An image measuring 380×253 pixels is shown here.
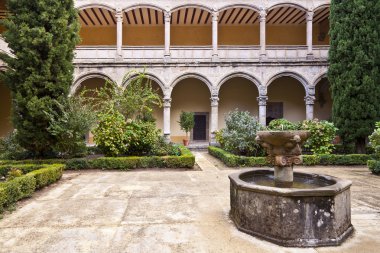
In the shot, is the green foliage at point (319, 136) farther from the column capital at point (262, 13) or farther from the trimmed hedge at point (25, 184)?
the trimmed hedge at point (25, 184)

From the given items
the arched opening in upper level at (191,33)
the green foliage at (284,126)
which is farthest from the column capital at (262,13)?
the green foliage at (284,126)

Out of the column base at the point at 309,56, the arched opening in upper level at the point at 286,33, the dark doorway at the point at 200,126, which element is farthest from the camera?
the arched opening in upper level at the point at 286,33

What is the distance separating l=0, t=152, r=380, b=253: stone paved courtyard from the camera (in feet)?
12.0

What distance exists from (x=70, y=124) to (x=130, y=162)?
2.32 meters

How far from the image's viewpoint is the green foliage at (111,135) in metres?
10.2

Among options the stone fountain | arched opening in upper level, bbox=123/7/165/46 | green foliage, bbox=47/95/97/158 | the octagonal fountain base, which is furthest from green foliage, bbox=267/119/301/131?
arched opening in upper level, bbox=123/7/165/46

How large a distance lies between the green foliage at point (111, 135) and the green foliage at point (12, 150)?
9.15 feet

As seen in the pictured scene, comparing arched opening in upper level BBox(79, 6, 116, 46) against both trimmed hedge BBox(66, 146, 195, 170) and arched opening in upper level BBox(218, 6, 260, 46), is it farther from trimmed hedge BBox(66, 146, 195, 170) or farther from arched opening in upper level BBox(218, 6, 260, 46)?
trimmed hedge BBox(66, 146, 195, 170)

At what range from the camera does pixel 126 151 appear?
10.6m

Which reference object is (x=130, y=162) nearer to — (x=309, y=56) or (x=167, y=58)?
(x=167, y=58)

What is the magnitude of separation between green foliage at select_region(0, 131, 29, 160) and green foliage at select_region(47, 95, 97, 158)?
140 cm

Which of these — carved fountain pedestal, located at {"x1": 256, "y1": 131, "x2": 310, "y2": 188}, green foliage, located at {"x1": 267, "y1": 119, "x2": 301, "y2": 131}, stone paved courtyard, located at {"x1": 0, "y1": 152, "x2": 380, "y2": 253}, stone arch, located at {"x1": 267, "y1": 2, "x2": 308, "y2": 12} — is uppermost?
stone arch, located at {"x1": 267, "y1": 2, "x2": 308, "y2": 12}

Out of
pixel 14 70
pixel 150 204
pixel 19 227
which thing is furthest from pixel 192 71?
pixel 19 227

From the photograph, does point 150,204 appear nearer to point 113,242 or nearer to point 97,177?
point 113,242
